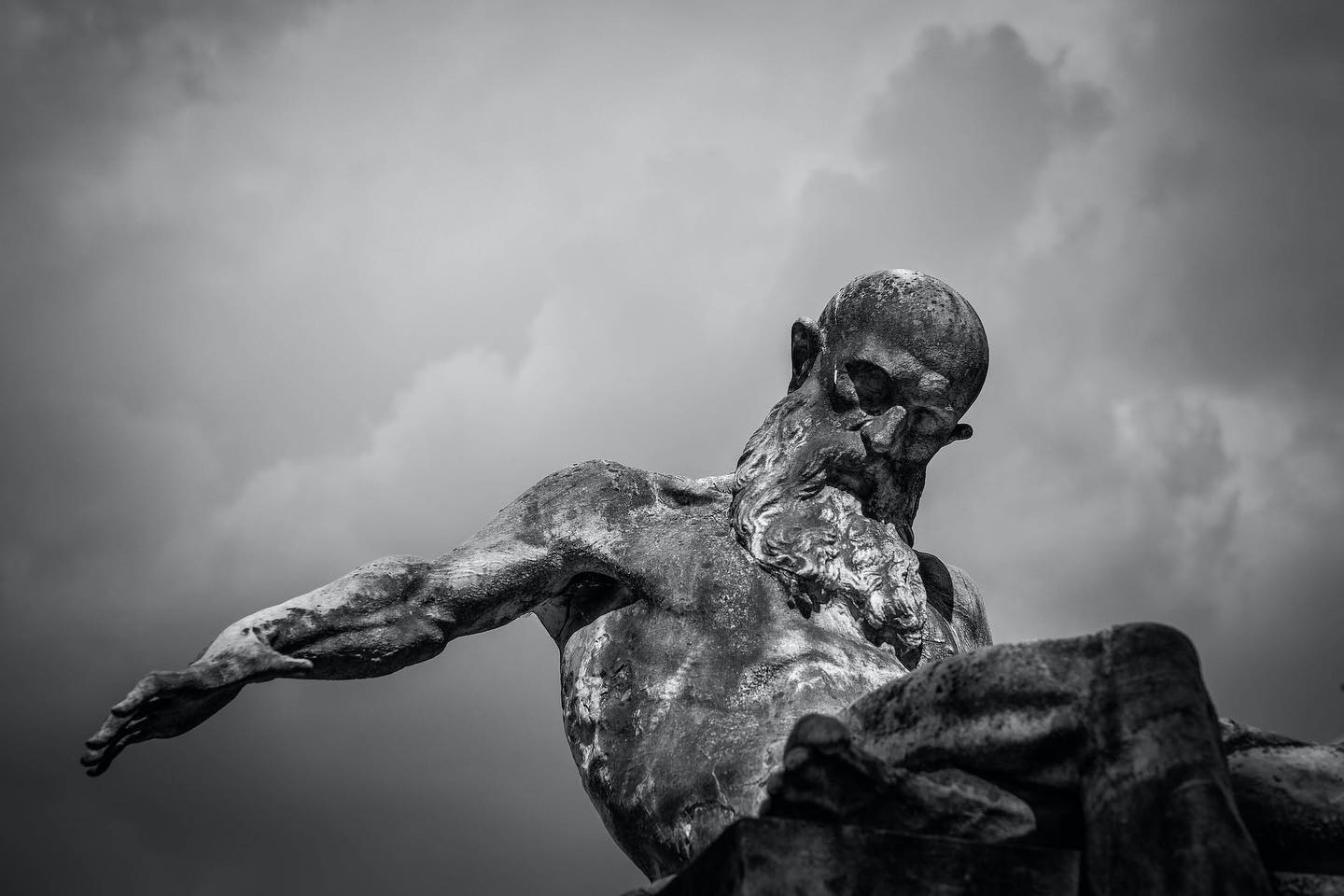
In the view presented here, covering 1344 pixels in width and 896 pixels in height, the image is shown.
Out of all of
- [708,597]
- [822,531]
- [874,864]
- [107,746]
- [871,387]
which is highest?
[871,387]

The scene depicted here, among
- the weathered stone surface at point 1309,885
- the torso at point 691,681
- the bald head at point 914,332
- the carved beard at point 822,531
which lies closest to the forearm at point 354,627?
the torso at point 691,681

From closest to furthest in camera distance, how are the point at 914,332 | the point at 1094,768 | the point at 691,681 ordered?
the point at 1094,768
the point at 691,681
the point at 914,332

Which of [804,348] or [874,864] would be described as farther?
[804,348]

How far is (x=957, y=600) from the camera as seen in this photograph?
7629 millimetres

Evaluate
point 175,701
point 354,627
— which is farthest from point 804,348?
point 175,701

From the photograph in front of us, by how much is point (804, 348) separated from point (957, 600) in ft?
5.12

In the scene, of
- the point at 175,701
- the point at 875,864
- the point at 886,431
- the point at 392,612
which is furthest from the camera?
the point at 886,431

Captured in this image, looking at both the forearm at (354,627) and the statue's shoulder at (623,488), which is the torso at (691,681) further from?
the forearm at (354,627)

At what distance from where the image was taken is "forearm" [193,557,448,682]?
20.1ft

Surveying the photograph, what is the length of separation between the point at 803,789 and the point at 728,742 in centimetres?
198

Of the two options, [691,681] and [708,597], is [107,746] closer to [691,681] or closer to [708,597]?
[691,681]

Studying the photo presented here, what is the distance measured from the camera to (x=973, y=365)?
7.14m

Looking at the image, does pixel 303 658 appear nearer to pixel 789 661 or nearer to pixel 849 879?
pixel 789 661

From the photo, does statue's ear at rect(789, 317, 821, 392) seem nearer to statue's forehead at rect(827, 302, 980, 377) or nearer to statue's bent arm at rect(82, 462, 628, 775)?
statue's forehead at rect(827, 302, 980, 377)
